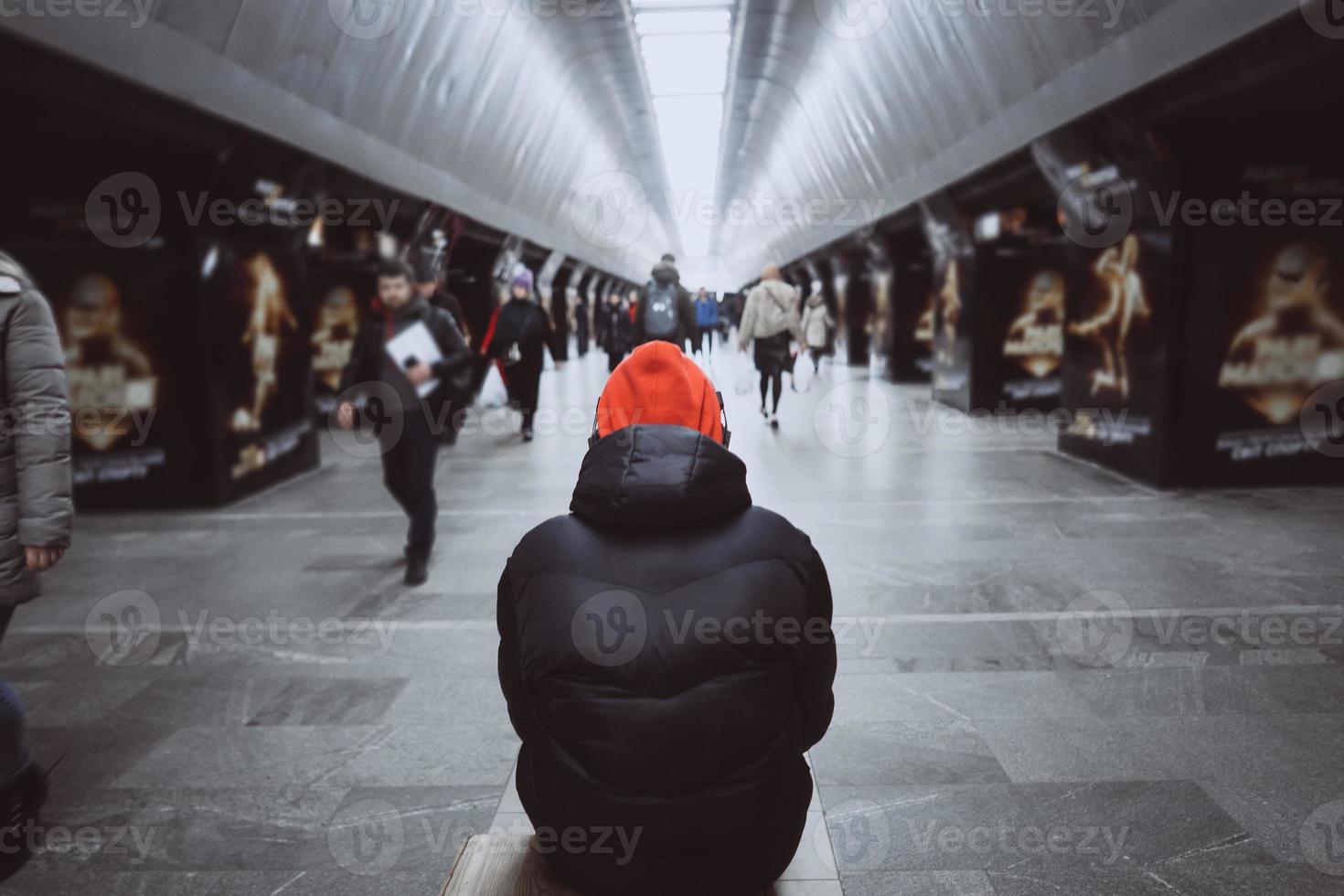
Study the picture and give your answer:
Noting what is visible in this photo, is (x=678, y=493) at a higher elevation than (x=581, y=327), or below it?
below

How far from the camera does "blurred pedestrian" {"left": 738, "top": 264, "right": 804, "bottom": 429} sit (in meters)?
11.6

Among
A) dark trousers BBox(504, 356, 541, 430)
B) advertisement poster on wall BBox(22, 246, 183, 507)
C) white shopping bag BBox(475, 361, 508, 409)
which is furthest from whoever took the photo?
dark trousers BBox(504, 356, 541, 430)

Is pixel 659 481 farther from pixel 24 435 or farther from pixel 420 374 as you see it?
pixel 420 374

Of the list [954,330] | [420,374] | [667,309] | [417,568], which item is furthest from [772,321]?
[417,568]

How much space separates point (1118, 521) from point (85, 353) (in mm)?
8439

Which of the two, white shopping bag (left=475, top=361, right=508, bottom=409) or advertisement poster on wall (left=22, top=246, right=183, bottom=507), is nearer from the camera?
advertisement poster on wall (left=22, top=246, right=183, bottom=507)

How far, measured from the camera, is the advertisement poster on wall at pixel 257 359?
839 cm

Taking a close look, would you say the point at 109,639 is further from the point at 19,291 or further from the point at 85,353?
the point at 85,353

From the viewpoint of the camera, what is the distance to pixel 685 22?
712 inches

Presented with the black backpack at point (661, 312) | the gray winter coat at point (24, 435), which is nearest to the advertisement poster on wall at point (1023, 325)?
the black backpack at point (661, 312)

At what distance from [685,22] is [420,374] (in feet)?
48.0

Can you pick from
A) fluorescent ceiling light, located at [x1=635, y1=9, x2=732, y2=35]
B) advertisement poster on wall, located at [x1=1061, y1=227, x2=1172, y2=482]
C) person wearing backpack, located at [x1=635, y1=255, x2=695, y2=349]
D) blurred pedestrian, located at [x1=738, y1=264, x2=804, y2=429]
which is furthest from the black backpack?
fluorescent ceiling light, located at [x1=635, y1=9, x2=732, y2=35]

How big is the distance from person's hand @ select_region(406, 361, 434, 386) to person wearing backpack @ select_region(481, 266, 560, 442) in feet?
17.1

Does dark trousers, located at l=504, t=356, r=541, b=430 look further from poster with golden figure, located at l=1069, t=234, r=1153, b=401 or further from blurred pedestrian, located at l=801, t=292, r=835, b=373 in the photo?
blurred pedestrian, located at l=801, t=292, r=835, b=373
